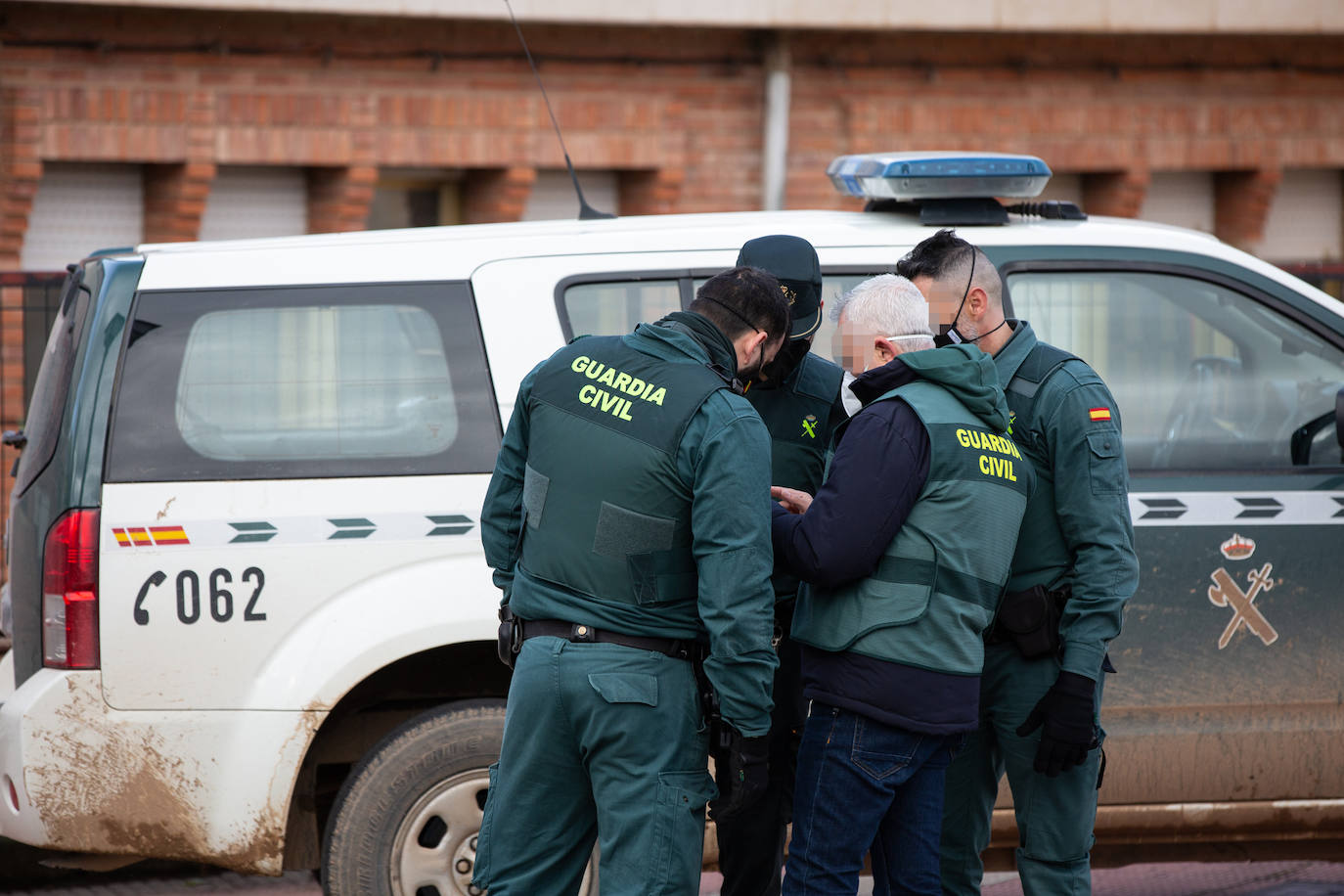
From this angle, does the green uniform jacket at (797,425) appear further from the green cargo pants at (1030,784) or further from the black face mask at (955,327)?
the green cargo pants at (1030,784)

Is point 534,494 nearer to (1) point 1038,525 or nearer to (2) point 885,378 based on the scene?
(2) point 885,378

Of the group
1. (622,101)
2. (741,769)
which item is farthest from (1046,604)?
(622,101)

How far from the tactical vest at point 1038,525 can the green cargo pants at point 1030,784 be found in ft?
0.53

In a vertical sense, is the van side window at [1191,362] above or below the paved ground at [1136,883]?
above

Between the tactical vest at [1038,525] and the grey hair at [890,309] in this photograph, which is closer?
the grey hair at [890,309]

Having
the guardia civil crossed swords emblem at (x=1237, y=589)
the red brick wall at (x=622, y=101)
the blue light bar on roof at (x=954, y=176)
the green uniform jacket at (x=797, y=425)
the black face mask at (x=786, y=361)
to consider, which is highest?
the red brick wall at (x=622, y=101)

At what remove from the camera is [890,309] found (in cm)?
304

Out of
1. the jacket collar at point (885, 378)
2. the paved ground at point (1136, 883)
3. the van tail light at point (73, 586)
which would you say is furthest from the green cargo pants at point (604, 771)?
the paved ground at point (1136, 883)

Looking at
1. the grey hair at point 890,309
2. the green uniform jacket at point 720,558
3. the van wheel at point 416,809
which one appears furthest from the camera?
the van wheel at point 416,809

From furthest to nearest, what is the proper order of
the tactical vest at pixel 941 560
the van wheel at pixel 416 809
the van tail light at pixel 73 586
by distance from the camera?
1. the van wheel at pixel 416 809
2. the van tail light at pixel 73 586
3. the tactical vest at pixel 941 560

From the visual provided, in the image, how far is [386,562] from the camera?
11.9ft

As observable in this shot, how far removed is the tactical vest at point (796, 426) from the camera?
11.4 ft

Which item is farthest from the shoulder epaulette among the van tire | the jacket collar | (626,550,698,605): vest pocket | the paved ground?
the paved ground

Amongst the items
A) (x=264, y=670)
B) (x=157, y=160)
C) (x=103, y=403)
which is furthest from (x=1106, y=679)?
(x=157, y=160)
